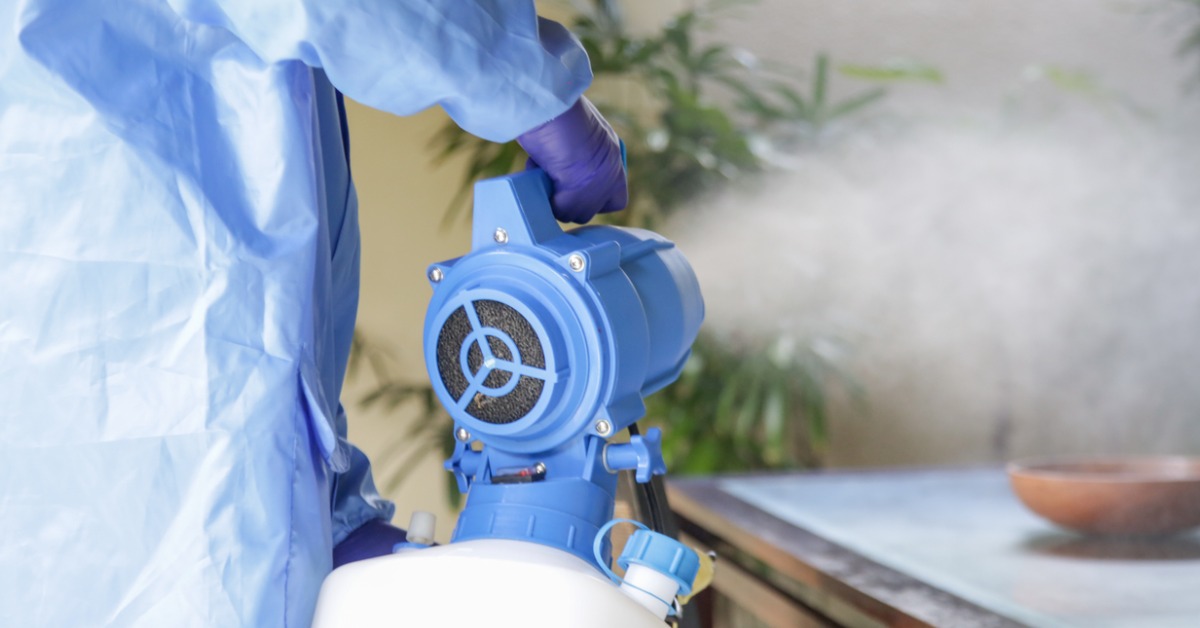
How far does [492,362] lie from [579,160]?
153 millimetres

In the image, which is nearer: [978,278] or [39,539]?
[39,539]

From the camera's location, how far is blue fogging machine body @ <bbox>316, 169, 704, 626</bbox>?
660mm

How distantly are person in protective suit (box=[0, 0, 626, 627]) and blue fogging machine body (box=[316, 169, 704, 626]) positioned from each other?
0.25ft

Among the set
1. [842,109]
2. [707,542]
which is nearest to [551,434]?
[707,542]

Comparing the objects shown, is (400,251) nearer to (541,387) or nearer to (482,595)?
(541,387)

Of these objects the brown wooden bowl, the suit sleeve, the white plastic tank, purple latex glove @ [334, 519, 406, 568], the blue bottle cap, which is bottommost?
purple latex glove @ [334, 519, 406, 568]

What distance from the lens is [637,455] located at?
2.34 ft

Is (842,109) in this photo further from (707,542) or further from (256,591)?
(256,591)

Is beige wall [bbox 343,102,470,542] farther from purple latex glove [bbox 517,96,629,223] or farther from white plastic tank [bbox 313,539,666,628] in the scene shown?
white plastic tank [bbox 313,539,666,628]

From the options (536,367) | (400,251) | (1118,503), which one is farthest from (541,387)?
(400,251)

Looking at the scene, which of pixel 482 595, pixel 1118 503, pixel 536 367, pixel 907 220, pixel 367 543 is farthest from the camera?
pixel 907 220

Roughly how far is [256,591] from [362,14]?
0.32 meters

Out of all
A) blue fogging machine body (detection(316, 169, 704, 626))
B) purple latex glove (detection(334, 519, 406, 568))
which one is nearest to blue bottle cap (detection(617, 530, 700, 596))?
blue fogging machine body (detection(316, 169, 704, 626))

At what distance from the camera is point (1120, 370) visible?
300 centimetres
